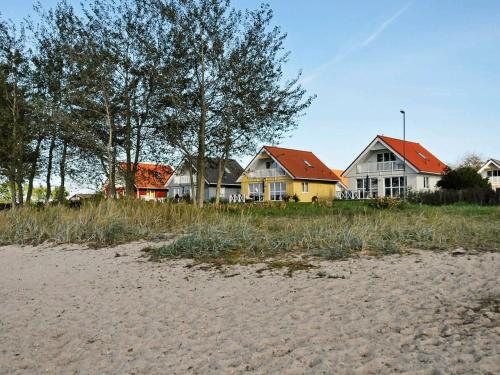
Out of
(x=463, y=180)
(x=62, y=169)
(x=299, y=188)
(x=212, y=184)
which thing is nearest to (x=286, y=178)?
(x=299, y=188)

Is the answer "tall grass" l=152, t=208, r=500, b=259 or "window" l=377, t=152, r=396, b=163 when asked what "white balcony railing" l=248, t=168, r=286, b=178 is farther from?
"tall grass" l=152, t=208, r=500, b=259

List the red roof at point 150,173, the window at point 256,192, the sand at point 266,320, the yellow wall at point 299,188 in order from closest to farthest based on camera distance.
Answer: the sand at point 266,320 < the red roof at point 150,173 < the yellow wall at point 299,188 < the window at point 256,192

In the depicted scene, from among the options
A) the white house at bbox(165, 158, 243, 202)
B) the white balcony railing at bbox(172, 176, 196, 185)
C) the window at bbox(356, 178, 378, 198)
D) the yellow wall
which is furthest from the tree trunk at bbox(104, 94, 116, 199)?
the white balcony railing at bbox(172, 176, 196, 185)

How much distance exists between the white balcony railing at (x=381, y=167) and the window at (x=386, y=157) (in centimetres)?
79

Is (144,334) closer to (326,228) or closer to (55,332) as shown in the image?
(55,332)

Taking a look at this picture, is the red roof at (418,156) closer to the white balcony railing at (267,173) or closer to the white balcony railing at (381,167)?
the white balcony railing at (381,167)

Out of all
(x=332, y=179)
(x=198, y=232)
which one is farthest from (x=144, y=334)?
(x=332, y=179)

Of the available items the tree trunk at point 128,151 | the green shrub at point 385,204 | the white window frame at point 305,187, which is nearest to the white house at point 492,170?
the white window frame at point 305,187

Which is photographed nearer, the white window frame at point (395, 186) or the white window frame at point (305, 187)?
the white window frame at point (395, 186)

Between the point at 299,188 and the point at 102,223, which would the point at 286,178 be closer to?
the point at 299,188

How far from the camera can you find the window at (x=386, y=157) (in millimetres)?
44603

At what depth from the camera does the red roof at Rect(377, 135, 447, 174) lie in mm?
43062

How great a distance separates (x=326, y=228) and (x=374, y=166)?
37.1m

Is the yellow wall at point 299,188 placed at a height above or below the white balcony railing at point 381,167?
below
